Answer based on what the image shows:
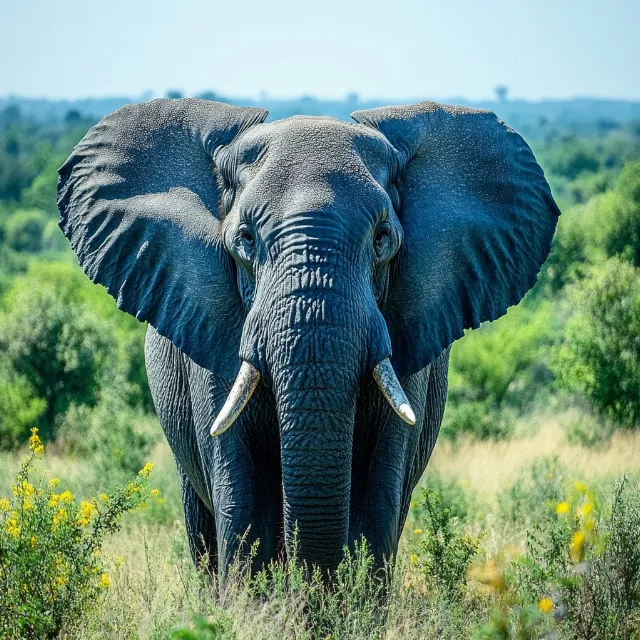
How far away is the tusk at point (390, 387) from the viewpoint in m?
4.69

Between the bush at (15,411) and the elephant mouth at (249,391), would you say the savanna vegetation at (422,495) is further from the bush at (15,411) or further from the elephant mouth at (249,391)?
the elephant mouth at (249,391)

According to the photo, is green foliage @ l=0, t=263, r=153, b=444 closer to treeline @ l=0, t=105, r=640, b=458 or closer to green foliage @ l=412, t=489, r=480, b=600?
treeline @ l=0, t=105, r=640, b=458

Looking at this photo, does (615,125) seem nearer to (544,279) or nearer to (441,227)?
(544,279)

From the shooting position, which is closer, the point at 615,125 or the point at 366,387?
the point at 366,387

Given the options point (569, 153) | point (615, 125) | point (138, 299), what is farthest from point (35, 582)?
point (615, 125)

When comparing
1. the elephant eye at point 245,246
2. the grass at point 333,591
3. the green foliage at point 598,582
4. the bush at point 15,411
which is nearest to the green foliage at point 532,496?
the grass at point 333,591

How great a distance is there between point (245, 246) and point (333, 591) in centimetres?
160

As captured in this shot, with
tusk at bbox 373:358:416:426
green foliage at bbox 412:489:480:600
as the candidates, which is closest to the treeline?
green foliage at bbox 412:489:480:600

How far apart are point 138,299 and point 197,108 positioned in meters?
0.99

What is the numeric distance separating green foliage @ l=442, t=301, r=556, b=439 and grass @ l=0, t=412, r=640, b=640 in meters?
5.88

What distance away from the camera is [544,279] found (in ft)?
110

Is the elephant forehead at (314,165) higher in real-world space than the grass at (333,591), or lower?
higher

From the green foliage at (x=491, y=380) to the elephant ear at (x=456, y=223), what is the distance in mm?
11814

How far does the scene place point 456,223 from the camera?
5.55 metres
